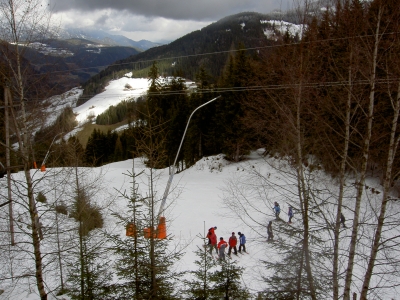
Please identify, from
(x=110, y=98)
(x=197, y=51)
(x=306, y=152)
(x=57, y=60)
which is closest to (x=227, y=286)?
(x=306, y=152)

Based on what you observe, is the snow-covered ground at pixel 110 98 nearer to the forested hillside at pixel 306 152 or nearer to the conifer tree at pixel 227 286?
the forested hillside at pixel 306 152

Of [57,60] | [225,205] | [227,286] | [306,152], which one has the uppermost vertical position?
[57,60]

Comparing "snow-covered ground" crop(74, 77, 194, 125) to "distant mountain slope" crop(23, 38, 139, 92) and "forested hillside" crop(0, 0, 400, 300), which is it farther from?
"forested hillside" crop(0, 0, 400, 300)

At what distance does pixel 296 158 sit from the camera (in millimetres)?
6465

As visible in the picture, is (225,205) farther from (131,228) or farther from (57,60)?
(57,60)

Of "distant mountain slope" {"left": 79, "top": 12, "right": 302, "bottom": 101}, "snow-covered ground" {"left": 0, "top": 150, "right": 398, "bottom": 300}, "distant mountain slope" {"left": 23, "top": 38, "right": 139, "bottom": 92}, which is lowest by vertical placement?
"snow-covered ground" {"left": 0, "top": 150, "right": 398, "bottom": 300}

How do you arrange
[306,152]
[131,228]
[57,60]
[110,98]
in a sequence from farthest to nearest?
1. [110,98]
2. [306,152]
3. [57,60]
4. [131,228]

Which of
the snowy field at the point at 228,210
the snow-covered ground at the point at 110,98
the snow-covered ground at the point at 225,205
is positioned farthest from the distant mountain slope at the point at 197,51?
the snowy field at the point at 228,210

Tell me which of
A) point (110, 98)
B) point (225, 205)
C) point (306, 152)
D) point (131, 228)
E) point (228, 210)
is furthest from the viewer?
point (110, 98)

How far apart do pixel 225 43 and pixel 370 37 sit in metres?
136

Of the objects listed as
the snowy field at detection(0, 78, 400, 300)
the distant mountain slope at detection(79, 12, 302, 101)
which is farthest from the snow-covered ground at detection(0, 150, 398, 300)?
the distant mountain slope at detection(79, 12, 302, 101)

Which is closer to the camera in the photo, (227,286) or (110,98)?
(227,286)

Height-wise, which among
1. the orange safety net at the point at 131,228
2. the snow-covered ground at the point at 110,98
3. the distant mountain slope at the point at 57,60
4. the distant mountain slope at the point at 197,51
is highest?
the distant mountain slope at the point at 197,51

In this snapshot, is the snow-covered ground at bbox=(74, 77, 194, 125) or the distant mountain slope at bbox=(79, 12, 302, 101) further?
the snow-covered ground at bbox=(74, 77, 194, 125)
